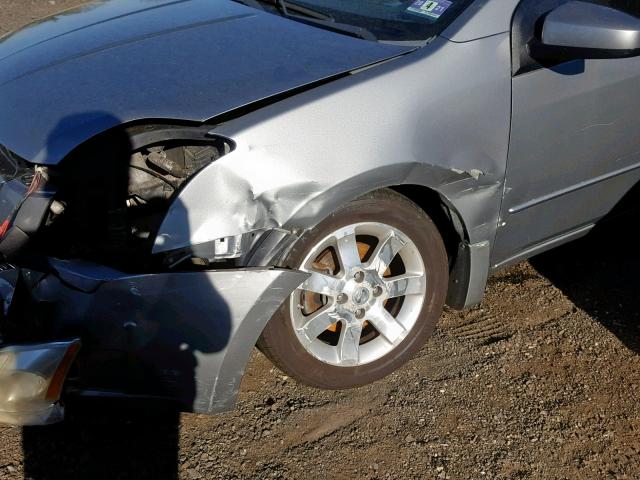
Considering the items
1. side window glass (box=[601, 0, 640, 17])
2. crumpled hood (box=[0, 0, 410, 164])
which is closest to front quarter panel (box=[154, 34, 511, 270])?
crumpled hood (box=[0, 0, 410, 164])

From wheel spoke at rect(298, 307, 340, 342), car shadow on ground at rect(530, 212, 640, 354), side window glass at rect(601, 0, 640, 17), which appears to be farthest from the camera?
car shadow on ground at rect(530, 212, 640, 354)

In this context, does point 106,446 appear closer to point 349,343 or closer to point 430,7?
point 349,343

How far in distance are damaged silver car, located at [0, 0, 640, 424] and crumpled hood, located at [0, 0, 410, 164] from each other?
0.01 meters

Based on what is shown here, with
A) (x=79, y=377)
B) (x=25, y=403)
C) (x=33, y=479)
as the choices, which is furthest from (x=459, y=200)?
(x=33, y=479)

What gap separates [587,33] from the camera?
2.51 m

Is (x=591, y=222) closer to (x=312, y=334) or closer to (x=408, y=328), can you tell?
(x=408, y=328)

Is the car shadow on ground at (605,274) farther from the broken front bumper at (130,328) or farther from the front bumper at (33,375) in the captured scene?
the front bumper at (33,375)

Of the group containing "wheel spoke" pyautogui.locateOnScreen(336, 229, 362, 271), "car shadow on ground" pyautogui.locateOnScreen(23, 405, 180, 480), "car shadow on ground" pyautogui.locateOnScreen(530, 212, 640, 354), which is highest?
"wheel spoke" pyautogui.locateOnScreen(336, 229, 362, 271)

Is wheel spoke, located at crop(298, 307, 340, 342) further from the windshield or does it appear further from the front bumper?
the windshield

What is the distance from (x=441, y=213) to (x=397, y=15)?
0.81 m

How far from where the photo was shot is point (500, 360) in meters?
2.99

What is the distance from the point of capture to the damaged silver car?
7.09 ft

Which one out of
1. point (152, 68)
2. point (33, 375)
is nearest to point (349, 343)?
point (33, 375)

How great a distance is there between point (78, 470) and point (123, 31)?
1737mm
